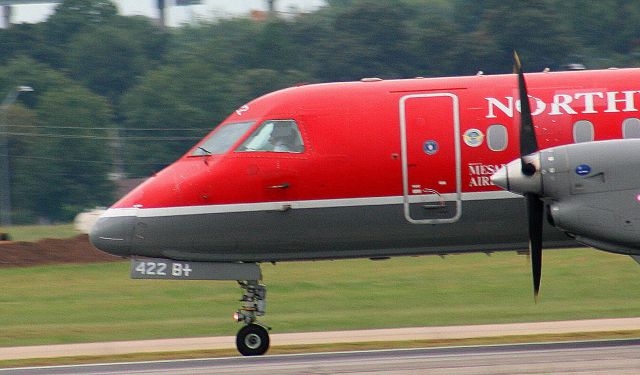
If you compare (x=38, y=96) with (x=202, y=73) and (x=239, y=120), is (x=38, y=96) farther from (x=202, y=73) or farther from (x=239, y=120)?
(x=239, y=120)

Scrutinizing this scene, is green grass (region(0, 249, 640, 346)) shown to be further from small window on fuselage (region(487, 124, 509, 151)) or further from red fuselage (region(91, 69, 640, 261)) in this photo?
small window on fuselage (region(487, 124, 509, 151))

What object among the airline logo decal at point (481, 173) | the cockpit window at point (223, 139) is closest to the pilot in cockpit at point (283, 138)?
the cockpit window at point (223, 139)

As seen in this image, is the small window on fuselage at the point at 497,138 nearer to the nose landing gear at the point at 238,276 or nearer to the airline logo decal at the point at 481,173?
the airline logo decal at the point at 481,173

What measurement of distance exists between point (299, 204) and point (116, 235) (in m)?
2.80

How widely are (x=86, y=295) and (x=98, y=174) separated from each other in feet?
175

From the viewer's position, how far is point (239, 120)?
19094mm

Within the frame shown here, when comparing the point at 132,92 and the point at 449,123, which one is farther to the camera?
the point at 132,92

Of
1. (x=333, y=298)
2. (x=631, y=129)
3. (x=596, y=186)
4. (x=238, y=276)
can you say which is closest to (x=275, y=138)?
(x=238, y=276)

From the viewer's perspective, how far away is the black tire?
18812 mm

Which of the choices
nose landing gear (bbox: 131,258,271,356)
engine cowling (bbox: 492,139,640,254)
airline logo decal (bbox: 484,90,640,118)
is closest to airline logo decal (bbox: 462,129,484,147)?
airline logo decal (bbox: 484,90,640,118)

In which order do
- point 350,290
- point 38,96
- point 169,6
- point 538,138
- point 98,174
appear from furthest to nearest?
point 169,6 < point 38,96 < point 98,174 < point 350,290 < point 538,138

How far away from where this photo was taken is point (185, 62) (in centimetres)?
10594

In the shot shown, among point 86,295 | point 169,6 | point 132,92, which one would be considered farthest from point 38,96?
point 86,295

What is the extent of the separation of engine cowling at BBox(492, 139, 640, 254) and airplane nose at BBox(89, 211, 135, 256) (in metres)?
6.00
